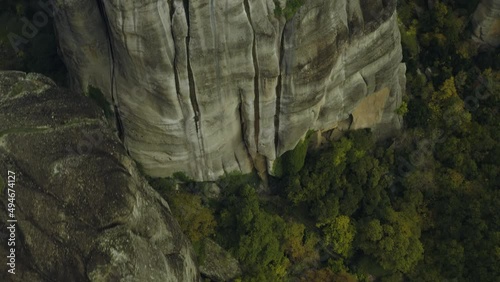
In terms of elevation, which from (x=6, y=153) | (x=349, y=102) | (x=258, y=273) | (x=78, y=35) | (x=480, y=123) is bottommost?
(x=258, y=273)

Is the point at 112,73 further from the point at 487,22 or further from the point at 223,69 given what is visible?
the point at 487,22

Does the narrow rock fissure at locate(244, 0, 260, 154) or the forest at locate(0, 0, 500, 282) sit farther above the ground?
the narrow rock fissure at locate(244, 0, 260, 154)

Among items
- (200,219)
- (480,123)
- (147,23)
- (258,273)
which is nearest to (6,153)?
(147,23)

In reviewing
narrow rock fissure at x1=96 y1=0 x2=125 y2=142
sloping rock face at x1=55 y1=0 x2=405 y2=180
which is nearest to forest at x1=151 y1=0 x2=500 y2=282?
sloping rock face at x1=55 y1=0 x2=405 y2=180

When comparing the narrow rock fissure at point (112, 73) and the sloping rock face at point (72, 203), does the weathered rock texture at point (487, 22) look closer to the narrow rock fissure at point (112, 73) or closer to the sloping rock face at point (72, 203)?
the narrow rock fissure at point (112, 73)

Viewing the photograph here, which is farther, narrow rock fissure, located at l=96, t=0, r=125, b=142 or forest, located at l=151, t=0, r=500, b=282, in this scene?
forest, located at l=151, t=0, r=500, b=282

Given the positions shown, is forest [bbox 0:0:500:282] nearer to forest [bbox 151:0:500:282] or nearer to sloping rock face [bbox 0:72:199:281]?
forest [bbox 151:0:500:282]

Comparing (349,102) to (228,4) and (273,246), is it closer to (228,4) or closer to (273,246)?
(273,246)

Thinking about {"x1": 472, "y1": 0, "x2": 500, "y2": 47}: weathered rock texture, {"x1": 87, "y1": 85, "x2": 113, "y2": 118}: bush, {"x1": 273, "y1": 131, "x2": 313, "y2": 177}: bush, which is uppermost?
{"x1": 87, "y1": 85, "x2": 113, "y2": 118}: bush
